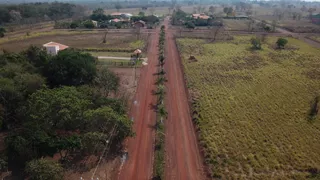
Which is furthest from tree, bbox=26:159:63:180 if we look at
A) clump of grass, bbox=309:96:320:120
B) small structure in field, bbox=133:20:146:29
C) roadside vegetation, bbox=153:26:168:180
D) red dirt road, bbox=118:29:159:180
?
small structure in field, bbox=133:20:146:29

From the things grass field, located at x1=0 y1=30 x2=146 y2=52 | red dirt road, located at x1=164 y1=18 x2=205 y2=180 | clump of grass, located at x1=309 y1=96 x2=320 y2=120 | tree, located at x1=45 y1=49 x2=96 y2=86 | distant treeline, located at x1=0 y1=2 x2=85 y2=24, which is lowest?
red dirt road, located at x1=164 y1=18 x2=205 y2=180

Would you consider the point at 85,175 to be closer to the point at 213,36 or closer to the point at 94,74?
the point at 94,74

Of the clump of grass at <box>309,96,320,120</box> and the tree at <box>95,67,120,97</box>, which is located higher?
the tree at <box>95,67,120,97</box>

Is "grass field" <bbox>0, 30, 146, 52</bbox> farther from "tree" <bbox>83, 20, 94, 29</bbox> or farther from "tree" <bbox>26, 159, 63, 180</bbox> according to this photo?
"tree" <bbox>26, 159, 63, 180</bbox>

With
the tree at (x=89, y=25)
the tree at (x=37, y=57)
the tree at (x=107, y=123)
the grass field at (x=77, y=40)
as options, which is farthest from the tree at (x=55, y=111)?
the tree at (x=89, y=25)

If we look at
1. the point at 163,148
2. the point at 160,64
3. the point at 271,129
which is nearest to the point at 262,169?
the point at 271,129

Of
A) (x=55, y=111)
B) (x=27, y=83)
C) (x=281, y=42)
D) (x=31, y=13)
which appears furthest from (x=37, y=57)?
(x=31, y=13)
